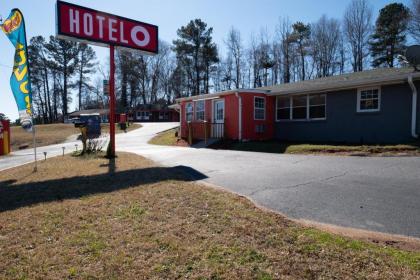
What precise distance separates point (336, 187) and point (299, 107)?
11.1 m

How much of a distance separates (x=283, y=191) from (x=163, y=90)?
5975cm

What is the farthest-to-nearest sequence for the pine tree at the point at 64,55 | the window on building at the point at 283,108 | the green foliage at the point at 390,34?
1. the pine tree at the point at 64,55
2. the green foliage at the point at 390,34
3. the window on building at the point at 283,108

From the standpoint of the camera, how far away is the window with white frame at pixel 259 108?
1727 cm

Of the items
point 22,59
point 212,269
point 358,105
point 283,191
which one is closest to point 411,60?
point 358,105

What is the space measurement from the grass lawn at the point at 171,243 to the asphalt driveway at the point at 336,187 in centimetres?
75

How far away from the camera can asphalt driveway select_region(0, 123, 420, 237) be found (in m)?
4.43

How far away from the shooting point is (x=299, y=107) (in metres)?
16.7

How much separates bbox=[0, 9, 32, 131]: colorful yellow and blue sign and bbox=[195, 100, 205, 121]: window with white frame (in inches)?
441

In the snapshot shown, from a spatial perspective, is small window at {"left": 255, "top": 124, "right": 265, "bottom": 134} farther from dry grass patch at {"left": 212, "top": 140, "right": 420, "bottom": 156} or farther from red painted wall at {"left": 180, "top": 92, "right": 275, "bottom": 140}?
dry grass patch at {"left": 212, "top": 140, "right": 420, "bottom": 156}

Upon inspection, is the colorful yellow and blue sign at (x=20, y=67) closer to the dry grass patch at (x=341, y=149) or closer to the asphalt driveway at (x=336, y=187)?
the asphalt driveway at (x=336, y=187)

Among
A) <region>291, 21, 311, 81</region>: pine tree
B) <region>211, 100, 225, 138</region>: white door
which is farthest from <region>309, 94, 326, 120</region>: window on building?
<region>291, 21, 311, 81</region>: pine tree

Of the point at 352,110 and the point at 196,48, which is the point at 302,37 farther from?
the point at 352,110

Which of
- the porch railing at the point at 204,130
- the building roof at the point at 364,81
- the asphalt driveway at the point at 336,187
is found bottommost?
the asphalt driveway at the point at 336,187

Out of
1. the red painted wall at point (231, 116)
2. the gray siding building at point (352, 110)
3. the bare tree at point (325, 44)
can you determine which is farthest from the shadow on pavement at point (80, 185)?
the bare tree at point (325, 44)
